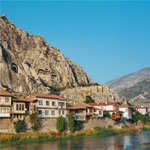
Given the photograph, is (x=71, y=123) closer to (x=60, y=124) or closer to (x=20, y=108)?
(x=60, y=124)

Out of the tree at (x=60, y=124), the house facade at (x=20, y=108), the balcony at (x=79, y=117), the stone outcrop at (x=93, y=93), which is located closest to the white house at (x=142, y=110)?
the stone outcrop at (x=93, y=93)

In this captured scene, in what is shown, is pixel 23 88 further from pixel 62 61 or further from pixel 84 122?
pixel 62 61

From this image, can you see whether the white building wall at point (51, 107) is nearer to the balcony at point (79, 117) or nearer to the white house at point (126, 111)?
the balcony at point (79, 117)

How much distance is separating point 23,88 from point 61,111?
33989mm

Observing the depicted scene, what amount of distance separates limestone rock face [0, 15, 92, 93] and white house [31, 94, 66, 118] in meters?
34.9

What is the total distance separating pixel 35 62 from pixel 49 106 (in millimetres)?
66731

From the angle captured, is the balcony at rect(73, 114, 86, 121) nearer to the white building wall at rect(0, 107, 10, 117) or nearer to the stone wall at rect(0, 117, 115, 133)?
the stone wall at rect(0, 117, 115, 133)

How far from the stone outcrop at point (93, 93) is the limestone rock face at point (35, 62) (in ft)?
26.1

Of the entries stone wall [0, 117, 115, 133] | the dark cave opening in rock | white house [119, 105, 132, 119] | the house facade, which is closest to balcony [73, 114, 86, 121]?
stone wall [0, 117, 115, 133]

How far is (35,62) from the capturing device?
125625 mm

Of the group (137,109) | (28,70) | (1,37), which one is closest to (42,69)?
(28,70)

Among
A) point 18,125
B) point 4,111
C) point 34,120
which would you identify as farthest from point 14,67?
point 18,125

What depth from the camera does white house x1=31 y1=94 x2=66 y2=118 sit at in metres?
58.8

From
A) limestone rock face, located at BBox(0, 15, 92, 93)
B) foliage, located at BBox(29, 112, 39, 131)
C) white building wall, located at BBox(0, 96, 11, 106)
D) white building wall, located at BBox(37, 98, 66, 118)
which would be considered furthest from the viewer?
limestone rock face, located at BBox(0, 15, 92, 93)
